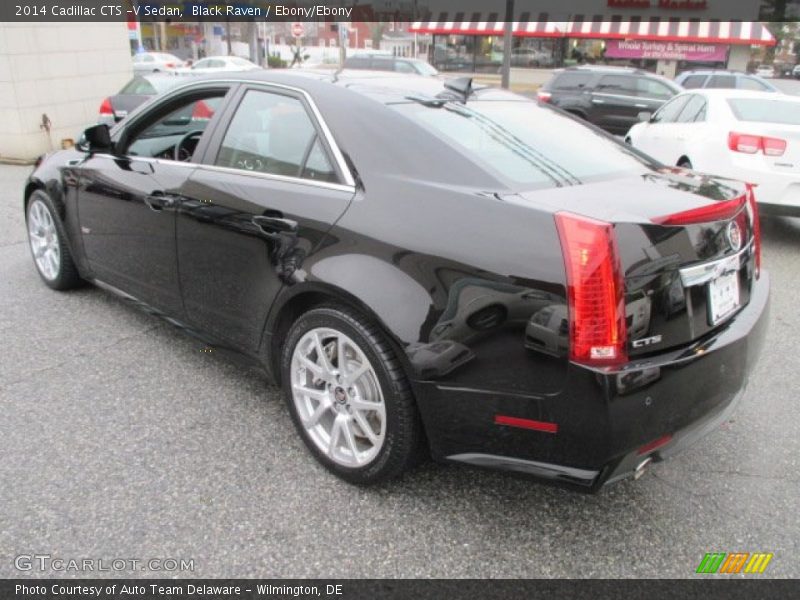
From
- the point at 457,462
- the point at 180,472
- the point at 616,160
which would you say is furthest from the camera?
the point at 616,160

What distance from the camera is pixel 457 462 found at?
2.35 m

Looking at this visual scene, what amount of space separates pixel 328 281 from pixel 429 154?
0.62 meters

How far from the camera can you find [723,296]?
237 cm

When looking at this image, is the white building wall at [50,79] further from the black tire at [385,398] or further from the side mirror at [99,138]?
the black tire at [385,398]

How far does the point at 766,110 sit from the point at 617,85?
7.93m

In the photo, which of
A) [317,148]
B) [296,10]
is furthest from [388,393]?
[296,10]

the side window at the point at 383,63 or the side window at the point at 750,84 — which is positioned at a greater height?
the side window at the point at 383,63

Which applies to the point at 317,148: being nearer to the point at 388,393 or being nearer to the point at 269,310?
the point at 269,310

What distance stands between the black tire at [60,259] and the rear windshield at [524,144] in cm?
289

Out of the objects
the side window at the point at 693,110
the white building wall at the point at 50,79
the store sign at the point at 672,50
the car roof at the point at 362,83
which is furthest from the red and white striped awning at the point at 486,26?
the car roof at the point at 362,83

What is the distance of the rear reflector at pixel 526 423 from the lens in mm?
2098

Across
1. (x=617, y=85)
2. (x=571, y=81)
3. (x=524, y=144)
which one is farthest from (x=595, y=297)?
(x=571, y=81)

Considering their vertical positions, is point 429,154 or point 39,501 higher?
point 429,154

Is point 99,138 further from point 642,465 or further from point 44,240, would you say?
→ point 642,465
